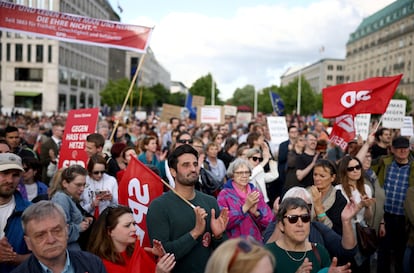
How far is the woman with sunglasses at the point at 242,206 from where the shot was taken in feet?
16.2

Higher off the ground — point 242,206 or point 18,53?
point 18,53

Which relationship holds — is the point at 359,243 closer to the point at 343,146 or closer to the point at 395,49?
the point at 343,146

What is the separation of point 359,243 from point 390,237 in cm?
249

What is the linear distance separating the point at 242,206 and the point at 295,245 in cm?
144

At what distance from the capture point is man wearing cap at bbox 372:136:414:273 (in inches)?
292

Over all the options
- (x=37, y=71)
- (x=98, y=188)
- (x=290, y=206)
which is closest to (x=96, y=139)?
(x=98, y=188)

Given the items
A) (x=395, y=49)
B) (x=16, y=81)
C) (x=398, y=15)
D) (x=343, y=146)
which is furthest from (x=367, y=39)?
(x=343, y=146)

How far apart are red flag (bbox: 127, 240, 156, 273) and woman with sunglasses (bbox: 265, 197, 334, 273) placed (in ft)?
3.15

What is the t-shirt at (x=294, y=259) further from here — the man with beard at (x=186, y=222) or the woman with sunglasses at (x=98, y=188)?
the woman with sunglasses at (x=98, y=188)

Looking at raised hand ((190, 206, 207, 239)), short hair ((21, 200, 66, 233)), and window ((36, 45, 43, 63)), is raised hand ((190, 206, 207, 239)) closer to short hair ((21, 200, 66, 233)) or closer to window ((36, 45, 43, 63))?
short hair ((21, 200, 66, 233))

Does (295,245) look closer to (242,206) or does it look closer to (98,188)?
(242,206)

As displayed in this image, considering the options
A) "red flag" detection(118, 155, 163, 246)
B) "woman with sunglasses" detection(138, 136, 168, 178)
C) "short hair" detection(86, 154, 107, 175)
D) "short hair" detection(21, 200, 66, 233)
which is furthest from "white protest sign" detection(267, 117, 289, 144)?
"short hair" detection(21, 200, 66, 233)

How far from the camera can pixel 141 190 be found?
4.87 m

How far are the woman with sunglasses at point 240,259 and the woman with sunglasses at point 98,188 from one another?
11.0 ft
